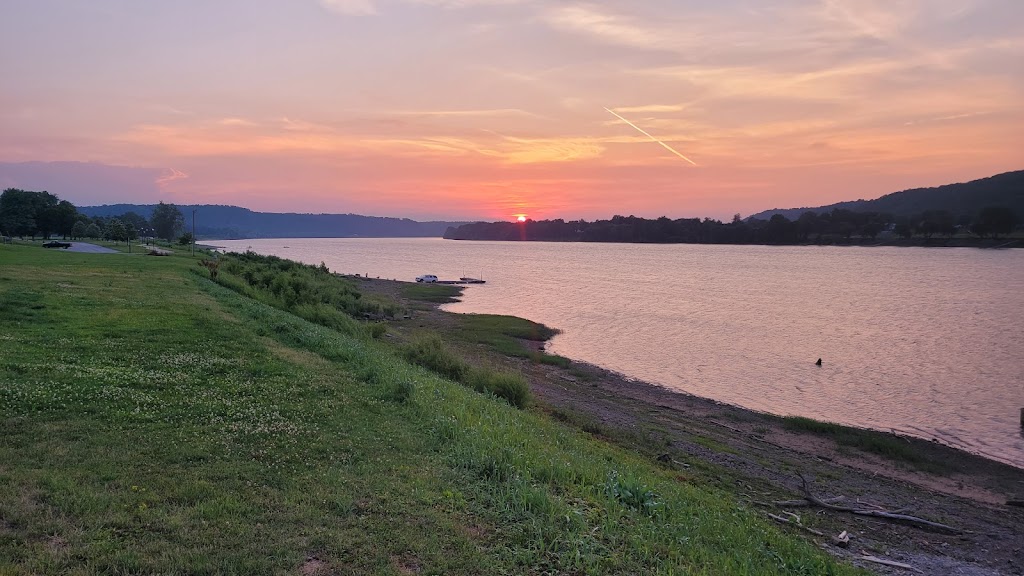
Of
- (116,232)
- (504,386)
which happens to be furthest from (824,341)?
(116,232)

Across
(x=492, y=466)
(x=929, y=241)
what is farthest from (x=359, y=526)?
(x=929, y=241)

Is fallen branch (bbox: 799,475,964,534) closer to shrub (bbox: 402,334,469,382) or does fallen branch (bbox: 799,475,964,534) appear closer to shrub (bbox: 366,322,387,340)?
shrub (bbox: 402,334,469,382)

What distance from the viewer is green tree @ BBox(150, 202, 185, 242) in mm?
146875

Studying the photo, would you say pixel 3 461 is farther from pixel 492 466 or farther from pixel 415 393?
pixel 415 393

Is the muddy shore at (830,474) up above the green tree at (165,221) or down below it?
below

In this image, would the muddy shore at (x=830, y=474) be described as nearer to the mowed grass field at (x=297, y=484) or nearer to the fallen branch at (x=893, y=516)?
the fallen branch at (x=893, y=516)

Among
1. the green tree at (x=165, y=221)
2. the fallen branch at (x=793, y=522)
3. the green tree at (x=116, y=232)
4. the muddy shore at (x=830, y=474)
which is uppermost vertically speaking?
the green tree at (x=165, y=221)

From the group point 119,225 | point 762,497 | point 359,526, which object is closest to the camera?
point 359,526

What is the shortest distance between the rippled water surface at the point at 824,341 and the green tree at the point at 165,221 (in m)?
98.8

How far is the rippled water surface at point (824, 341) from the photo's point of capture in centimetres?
2952

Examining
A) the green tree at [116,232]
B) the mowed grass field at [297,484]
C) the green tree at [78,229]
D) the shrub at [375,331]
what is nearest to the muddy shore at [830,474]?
the mowed grass field at [297,484]

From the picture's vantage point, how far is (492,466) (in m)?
8.62

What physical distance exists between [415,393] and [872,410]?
26.2 metres

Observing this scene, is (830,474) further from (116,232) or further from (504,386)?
(116,232)
